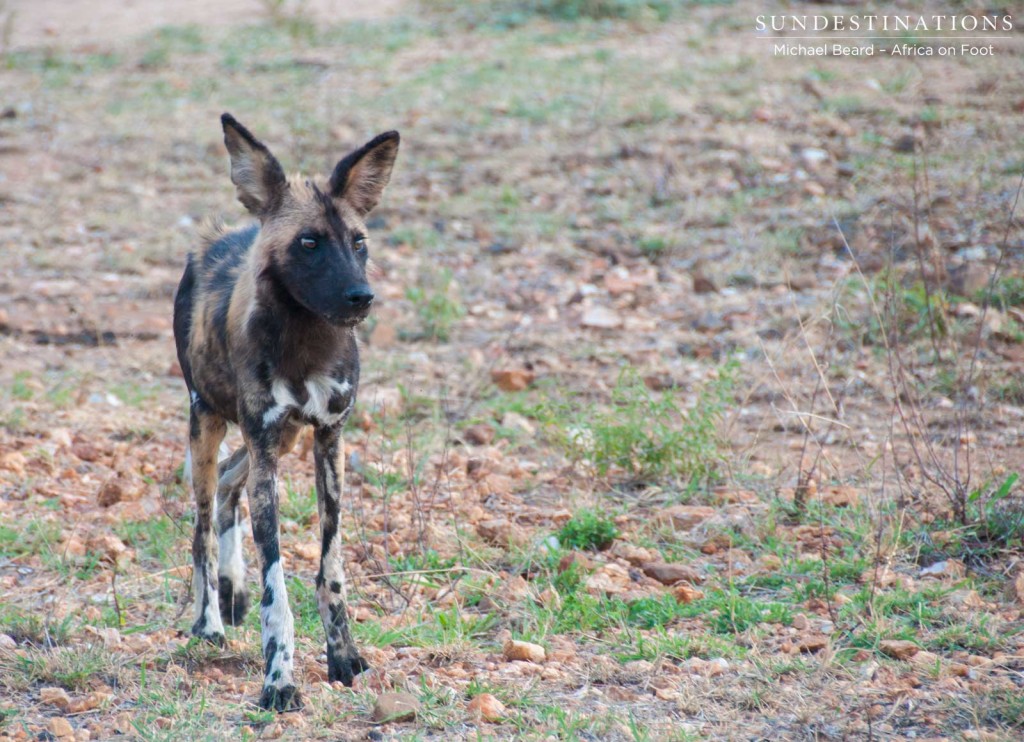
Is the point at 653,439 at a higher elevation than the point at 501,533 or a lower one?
higher

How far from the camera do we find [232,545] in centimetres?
450

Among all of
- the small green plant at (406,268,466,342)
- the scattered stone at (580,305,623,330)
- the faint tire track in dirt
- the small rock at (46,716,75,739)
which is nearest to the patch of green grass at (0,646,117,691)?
the small rock at (46,716,75,739)

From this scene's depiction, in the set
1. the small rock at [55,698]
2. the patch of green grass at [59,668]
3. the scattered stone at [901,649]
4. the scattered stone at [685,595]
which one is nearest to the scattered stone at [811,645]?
the scattered stone at [901,649]

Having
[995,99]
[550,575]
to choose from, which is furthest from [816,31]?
[550,575]

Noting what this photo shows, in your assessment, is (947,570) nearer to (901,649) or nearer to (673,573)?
(901,649)

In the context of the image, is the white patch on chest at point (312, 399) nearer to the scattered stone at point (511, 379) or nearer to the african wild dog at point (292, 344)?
the african wild dog at point (292, 344)

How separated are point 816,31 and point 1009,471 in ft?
27.1

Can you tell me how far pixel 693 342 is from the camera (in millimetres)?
7301

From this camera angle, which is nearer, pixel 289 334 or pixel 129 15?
pixel 289 334

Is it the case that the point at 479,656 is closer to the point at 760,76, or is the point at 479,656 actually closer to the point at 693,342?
the point at 693,342

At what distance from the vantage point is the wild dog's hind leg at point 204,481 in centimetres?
435

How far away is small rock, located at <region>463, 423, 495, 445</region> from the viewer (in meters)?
6.21

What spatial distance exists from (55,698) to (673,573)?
232cm

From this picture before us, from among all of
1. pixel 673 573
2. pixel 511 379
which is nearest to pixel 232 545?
pixel 673 573
